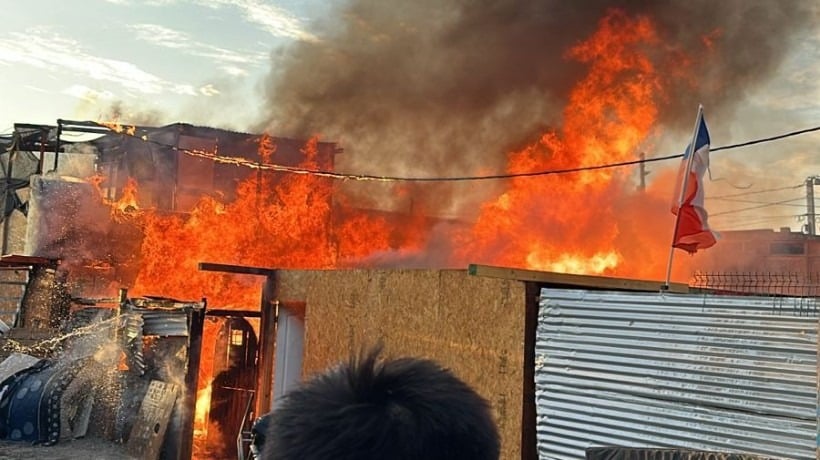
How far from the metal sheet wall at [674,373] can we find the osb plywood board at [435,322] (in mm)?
467

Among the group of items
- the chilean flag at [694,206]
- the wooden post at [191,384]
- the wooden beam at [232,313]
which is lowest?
the wooden post at [191,384]

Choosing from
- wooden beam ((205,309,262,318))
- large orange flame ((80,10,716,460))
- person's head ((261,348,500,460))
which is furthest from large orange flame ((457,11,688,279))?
person's head ((261,348,500,460))

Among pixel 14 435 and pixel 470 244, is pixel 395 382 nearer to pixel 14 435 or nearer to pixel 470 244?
pixel 14 435

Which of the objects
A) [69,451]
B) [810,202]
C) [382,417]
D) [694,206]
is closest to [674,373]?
[694,206]

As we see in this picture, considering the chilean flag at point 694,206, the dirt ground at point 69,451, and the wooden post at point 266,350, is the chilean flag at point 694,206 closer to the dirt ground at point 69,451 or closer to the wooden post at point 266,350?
the wooden post at point 266,350

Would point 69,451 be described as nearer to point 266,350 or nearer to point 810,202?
point 266,350

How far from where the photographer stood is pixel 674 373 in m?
6.38

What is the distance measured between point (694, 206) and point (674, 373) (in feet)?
9.91

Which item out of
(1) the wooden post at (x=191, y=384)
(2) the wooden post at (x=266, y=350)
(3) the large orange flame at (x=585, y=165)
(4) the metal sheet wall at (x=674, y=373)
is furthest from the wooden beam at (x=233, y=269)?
(3) the large orange flame at (x=585, y=165)

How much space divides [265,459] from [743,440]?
5355 millimetres

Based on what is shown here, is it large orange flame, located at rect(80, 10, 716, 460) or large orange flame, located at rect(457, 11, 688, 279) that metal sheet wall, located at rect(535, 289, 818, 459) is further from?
large orange flame, located at rect(457, 11, 688, 279)

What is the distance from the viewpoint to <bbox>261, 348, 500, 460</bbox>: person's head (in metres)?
1.56

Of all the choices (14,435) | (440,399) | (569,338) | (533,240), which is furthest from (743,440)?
(533,240)

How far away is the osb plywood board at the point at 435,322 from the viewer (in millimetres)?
7797
